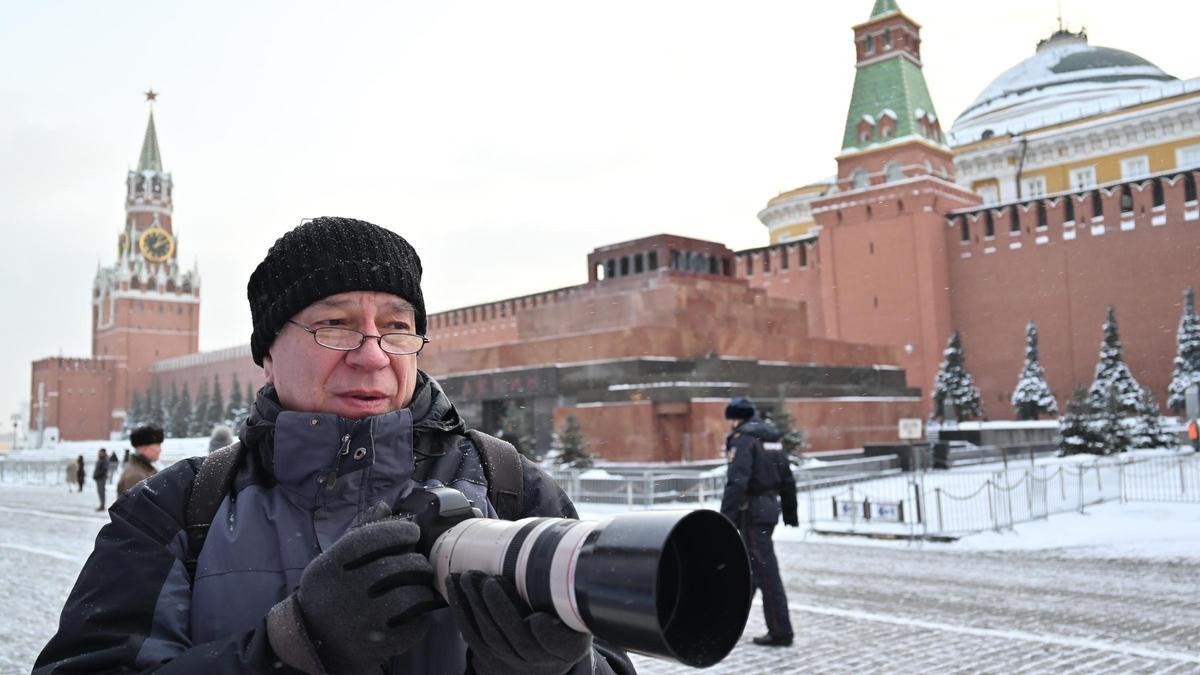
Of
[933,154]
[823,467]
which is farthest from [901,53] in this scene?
[823,467]

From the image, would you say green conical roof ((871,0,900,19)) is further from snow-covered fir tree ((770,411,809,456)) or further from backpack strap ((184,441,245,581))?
backpack strap ((184,441,245,581))

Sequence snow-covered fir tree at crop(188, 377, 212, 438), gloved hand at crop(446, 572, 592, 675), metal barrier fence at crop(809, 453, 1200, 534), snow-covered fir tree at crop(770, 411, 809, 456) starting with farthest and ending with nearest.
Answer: snow-covered fir tree at crop(188, 377, 212, 438), snow-covered fir tree at crop(770, 411, 809, 456), metal barrier fence at crop(809, 453, 1200, 534), gloved hand at crop(446, 572, 592, 675)

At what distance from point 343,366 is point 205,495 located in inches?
9.7

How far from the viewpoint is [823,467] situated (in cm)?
1535

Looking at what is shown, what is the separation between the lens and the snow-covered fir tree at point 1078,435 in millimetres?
19344

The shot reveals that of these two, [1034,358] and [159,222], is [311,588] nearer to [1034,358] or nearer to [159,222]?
[1034,358]

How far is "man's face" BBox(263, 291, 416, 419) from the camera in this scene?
4.48ft

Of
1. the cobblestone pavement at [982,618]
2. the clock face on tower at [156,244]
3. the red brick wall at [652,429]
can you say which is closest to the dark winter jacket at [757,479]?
the cobblestone pavement at [982,618]

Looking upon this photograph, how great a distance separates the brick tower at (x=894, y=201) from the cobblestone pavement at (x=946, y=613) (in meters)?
23.3

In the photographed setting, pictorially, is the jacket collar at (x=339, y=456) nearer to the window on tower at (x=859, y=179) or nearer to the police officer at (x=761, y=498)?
the police officer at (x=761, y=498)

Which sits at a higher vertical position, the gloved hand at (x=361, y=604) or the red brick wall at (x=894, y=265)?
the red brick wall at (x=894, y=265)

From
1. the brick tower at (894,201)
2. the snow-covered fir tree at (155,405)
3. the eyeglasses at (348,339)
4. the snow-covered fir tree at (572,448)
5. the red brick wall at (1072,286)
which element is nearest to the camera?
the eyeglasses at (348,339)

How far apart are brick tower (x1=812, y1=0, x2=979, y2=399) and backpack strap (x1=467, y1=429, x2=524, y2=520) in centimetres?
3045

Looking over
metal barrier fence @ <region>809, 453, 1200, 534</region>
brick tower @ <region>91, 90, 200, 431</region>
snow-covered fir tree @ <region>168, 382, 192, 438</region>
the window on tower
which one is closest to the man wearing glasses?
metal barrier fence @ <region>809, 453, 1200, 534</region>
